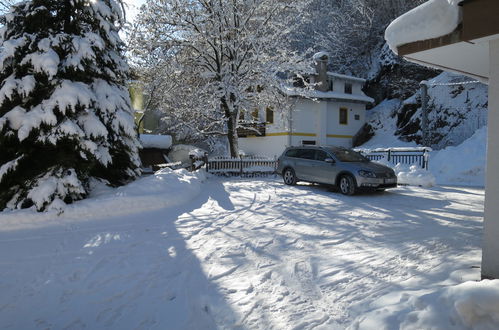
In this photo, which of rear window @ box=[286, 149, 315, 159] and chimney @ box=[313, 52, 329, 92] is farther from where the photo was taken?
chimney @ box=[313, 52, 329, 92]

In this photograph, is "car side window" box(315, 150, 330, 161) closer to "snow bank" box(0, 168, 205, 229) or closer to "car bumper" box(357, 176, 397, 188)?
"car bumper" box(357, 176, 397, 188)

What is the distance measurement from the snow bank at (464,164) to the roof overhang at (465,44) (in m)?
11.1

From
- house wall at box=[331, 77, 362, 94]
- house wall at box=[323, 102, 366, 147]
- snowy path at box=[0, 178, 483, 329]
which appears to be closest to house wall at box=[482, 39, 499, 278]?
snowy path at box=[0, 178, 483, 329]

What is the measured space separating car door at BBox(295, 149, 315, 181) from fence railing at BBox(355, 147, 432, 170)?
6.70 meters

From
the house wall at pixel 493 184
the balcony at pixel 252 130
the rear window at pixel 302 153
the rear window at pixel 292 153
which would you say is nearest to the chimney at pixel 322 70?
the balcony at pixel 252 130

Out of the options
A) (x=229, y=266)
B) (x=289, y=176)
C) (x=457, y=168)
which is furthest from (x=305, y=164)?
(x=229, y=266)

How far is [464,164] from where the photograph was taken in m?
15.6

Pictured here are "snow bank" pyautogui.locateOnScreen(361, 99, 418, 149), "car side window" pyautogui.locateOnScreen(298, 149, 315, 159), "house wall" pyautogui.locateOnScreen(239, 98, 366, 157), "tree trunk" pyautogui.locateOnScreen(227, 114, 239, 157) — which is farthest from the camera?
"house wall" pyautogui.locateOnScreen(239, 98, 366, 157)

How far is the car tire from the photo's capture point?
36.9ft

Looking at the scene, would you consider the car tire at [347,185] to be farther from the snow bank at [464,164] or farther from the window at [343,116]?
the window at [343,116]

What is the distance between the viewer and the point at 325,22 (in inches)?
1662

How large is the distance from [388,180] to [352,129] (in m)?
22.9

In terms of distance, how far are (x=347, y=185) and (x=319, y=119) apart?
20052 mm

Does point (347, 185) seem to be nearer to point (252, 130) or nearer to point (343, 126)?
point (252, 130)
